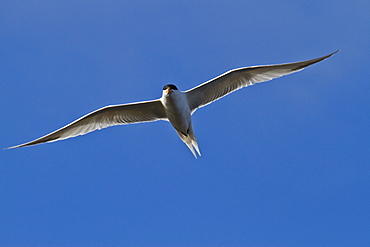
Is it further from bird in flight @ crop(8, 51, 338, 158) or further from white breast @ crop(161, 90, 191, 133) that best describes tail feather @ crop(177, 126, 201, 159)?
white breast @ crop(161, 90, 191, 133)

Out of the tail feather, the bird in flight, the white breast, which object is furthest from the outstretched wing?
the tail feather

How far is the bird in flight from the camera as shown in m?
10.7

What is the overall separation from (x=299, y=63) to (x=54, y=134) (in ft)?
18.1

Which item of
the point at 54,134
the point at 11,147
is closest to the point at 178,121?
the point at 54,134

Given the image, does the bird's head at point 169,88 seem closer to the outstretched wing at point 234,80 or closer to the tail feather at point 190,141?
the outstretched wing at point 234,80

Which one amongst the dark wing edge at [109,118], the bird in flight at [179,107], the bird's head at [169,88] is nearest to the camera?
the bird's head at [169,88]

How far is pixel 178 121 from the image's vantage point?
1094 cm

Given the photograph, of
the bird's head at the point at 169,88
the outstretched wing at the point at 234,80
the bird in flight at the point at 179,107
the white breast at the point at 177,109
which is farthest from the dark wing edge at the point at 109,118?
→ the outstretched wing at the point at 234,80

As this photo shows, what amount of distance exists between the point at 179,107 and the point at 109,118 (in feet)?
6.19

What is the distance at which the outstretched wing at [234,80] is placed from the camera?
10.8m

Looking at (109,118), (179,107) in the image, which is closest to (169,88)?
(179,107)

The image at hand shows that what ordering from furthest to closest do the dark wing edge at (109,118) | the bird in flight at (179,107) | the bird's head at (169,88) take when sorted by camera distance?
1. the dark wing edge at (109,118)
2. the bird in flight at (179,107)
3. the bird's head at (169,88)

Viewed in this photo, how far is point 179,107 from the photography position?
10688 millimetres

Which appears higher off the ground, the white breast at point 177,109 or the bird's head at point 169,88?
the bird's head at point 169,88
